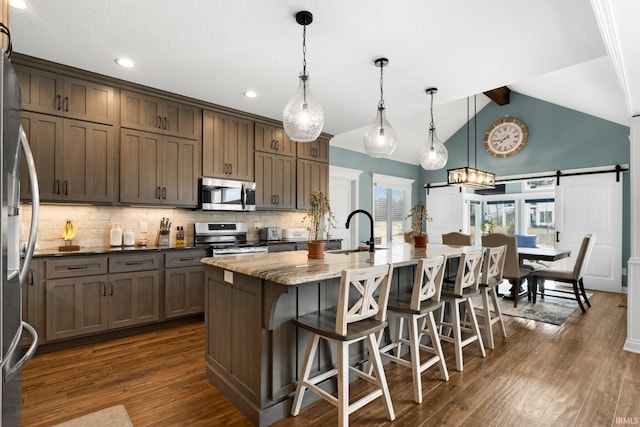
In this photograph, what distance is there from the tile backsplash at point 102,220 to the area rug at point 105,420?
2.33 metres

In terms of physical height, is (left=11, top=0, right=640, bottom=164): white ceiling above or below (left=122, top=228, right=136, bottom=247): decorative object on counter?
above

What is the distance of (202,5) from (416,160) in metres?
6.74

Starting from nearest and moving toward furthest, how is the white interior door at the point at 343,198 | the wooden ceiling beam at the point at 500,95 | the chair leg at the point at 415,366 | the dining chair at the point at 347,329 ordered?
the dining chair at the point at 347,329 → the chair leg at the point at 415,366 → the wooden ceiling beam at the point at 500,95 → the white interior door at the point at 343,198

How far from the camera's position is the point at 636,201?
316 cm

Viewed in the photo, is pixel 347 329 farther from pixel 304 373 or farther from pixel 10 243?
pixel 10 243

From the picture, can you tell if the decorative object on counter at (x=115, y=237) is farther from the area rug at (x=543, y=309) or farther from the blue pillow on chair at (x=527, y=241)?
the blue pillow on chair at (x=527, y=241)

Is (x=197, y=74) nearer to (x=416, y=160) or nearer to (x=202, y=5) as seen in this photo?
(x=202, y=5)

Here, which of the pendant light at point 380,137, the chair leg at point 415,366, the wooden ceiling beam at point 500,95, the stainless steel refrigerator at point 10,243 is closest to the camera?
the stainless steel refrigerator at point 10,243

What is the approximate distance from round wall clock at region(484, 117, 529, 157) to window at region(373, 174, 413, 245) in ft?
6.33

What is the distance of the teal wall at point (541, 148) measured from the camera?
5742 mm

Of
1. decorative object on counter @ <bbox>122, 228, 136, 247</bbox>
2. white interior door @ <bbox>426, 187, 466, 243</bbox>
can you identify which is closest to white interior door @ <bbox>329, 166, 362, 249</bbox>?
white interior door @ <bbox>426, 187, 466, 243</bbox>

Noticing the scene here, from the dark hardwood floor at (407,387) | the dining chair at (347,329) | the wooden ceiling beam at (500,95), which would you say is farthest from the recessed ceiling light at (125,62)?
the wooden ceiling beam at (500,95)

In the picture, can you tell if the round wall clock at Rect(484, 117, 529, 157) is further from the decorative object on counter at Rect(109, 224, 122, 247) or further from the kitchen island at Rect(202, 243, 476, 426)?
the decorative object on counter at Rect(109, 224, 122, 247)

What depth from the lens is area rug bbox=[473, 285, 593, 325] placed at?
424 cm
